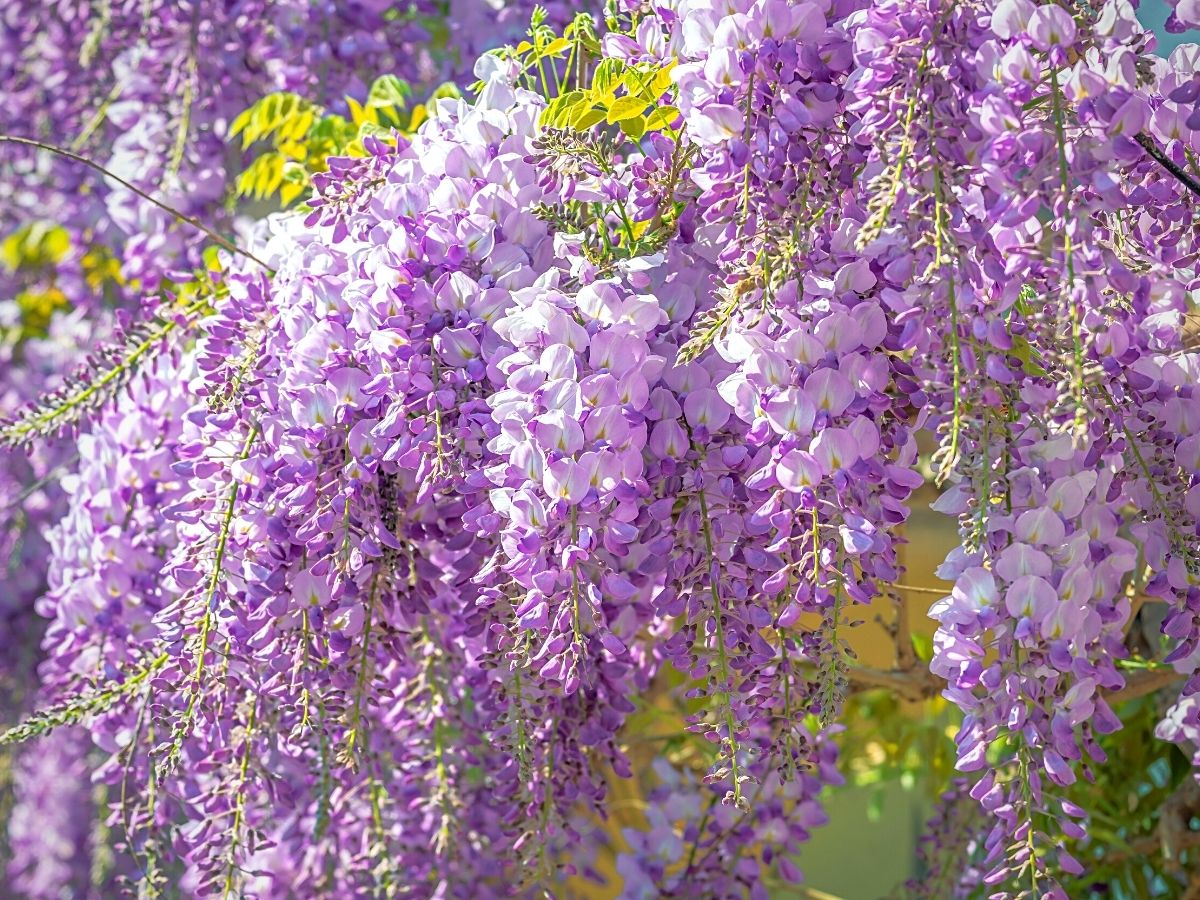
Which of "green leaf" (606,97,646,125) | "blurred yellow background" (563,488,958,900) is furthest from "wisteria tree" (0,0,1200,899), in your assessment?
"blurred yellow background" (563,488,958,900)

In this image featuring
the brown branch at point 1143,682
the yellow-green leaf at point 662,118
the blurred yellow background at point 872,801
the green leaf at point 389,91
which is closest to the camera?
the yellow-green leaf at point 662,118

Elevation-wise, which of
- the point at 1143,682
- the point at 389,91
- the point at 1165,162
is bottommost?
the point at 1143,682

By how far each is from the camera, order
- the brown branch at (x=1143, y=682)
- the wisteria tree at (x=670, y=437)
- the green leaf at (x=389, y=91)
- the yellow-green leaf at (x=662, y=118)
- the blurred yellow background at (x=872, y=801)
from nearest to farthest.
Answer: the wisteria tree at (x=670, y=437) < the yellow-green leaf at (x=662, y=118) < the brown branch at (x=1143, y=682) < the green leaf at (x=389, y=91) < the blurred yellow background at (x=872, y=801)

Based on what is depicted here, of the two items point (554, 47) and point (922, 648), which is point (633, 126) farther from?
point (922, 648)

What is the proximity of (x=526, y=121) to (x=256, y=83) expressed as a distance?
35.5 inches

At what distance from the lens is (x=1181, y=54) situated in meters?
0.87

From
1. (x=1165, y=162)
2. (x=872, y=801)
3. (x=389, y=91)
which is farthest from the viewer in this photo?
(x=872, y=801)

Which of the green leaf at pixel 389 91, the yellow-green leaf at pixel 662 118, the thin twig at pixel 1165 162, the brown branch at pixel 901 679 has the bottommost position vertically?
the brown branch at pixel 901 679

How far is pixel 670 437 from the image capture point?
0.91m

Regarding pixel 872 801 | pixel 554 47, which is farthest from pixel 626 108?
pixel 872 801

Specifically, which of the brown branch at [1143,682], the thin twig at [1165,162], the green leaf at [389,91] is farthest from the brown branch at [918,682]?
the green leaf at [389,91]

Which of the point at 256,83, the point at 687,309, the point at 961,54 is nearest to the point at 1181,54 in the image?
the point at 961,54

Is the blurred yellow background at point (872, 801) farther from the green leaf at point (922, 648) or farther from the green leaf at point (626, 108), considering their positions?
the green leaf at point (626, 108)

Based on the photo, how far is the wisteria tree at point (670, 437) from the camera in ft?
2.66
